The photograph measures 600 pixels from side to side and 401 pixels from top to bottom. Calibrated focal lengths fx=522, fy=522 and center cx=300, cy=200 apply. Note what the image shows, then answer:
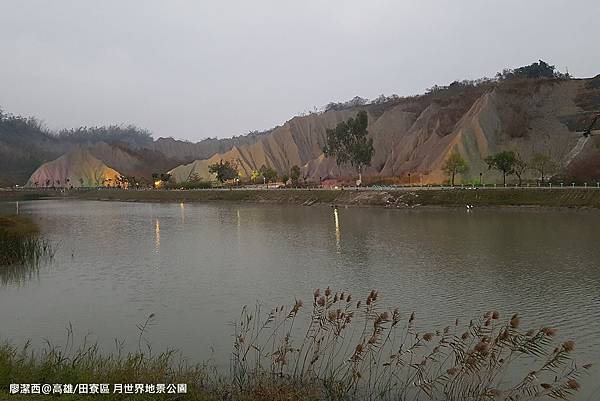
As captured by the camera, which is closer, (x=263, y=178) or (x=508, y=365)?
(x=508, y=365)

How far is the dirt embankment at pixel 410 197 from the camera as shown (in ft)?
194

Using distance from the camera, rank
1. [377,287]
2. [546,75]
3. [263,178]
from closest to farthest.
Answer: [377,287] → [263,178] → [546,75]

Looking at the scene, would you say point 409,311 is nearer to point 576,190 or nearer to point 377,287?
point 377,287

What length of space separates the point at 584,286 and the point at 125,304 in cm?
1716

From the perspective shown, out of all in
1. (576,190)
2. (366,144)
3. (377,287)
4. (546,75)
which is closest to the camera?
(377,287)

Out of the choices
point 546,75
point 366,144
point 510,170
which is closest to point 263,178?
point 366,144

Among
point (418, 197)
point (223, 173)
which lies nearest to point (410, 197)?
point (418, 197)

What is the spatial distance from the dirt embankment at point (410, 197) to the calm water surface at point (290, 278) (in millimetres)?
17143

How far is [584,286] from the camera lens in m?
19.9

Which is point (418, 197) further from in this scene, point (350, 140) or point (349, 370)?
point (349, 370)

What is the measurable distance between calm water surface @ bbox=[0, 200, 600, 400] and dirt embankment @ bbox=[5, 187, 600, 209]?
17143 millimetres

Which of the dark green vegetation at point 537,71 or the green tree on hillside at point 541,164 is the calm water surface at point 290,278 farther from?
the dark green vegetation at point 537,71

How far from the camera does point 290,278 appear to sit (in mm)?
22828

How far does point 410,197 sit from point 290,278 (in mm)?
50988
